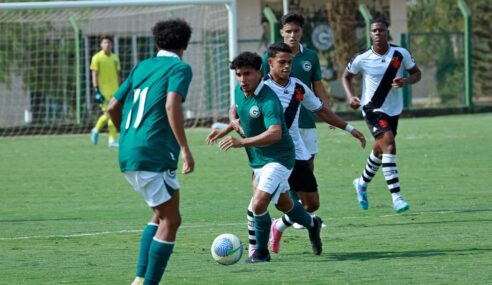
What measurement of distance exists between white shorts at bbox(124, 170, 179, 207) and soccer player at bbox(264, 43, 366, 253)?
7.38ft

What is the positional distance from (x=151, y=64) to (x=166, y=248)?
1269 mm

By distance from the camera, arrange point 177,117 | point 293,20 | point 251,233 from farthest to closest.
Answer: point 293,20, point 251,233, point 177,117

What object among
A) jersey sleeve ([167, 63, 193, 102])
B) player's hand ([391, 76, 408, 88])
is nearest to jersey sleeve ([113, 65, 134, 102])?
jersey sleeve ([167, 63, 193, 102])

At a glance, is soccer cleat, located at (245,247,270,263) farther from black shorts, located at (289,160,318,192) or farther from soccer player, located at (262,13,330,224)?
soccer player, located at (262,13,330,224)

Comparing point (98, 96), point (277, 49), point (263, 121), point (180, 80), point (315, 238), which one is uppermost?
point (277, 49)

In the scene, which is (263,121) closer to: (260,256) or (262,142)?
(262,142)

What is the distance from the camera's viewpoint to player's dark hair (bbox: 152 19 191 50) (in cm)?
814

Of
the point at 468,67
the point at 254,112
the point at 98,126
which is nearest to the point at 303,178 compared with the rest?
the point at 254,112

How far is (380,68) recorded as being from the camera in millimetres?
13500

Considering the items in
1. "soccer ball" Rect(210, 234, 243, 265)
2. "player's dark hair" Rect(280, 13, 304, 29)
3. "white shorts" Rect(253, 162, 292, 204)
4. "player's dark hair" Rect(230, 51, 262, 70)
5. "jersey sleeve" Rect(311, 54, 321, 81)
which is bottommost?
"soccer ball" Rect(210, 234, 243, 265)

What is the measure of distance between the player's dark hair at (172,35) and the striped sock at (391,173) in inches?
207

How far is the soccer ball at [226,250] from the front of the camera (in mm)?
9352

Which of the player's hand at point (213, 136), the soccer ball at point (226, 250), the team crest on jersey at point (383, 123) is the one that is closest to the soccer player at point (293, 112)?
the soccer ball at point (226, 250)

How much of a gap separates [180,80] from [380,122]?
584cm
